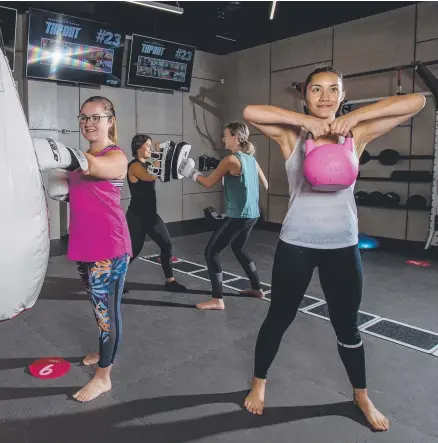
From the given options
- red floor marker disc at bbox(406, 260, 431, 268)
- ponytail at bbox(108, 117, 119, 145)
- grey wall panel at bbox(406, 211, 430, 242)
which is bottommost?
red floor marker disc at bbox(406, 260, 431, 268)

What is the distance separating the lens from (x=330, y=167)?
5.00 feet

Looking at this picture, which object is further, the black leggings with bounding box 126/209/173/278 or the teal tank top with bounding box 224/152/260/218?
the black leggings with bounding box 126/209/173/278

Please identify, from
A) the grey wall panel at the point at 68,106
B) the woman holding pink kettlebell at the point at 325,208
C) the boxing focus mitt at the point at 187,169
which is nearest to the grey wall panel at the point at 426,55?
the boxing focus mitt at the point at 187,169

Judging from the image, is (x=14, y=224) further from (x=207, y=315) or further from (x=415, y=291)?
(x=415, y=291)

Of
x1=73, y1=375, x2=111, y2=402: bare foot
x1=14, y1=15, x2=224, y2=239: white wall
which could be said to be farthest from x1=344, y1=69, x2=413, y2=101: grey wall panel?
x1=73, y1=375, x2=111, y2=402: bare foot

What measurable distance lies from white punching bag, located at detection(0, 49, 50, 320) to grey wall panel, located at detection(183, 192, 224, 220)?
643cm

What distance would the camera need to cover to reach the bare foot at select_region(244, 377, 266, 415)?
1956mm

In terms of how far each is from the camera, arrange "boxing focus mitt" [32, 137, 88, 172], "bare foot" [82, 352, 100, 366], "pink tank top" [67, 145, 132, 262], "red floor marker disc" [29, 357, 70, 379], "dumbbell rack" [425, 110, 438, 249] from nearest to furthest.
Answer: "boxing focus mitt" [32, 137, 88, 172] < "pink tank top" [67, 145, 132, 262] < "red floor marker disc" [29, 357, 70, 379] < "bare foot" [82, 352, 100, 366] < "dumbbell rack" [425, 110, 438, 249]

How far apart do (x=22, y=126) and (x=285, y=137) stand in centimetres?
103

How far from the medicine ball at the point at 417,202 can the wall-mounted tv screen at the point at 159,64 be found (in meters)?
4.00

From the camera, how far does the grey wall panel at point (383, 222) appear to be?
234 inches

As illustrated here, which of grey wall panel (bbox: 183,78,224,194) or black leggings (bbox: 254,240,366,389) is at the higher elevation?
grey wall panel (bbox: 183,78,224,194)

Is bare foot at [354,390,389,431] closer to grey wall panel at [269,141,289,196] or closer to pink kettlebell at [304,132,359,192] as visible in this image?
pink kettlebell at [304,132,359,192]

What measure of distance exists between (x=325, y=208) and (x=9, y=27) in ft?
16.6
